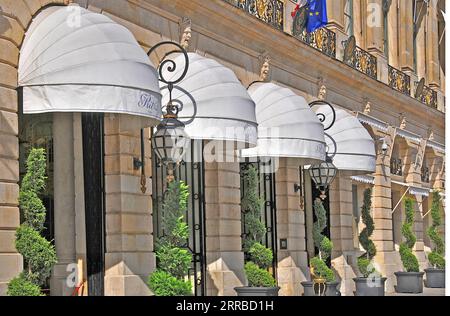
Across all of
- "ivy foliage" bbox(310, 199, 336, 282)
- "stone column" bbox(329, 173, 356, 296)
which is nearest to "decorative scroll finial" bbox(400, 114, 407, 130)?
"stone column" bbox(329, 173, 356, 296)

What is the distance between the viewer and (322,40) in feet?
A: 82.2

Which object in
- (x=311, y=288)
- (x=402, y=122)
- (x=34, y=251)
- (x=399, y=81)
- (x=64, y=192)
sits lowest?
(x=311, y=288)

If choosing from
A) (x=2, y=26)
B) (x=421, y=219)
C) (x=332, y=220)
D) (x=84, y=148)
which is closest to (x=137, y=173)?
(x=84, y=148)

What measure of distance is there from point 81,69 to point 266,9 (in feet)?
28.3


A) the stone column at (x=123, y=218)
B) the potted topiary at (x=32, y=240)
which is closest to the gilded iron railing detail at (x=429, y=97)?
the stone column at (x=123, y=218)

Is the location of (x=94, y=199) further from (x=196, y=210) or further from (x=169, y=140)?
(x=196, y=210)

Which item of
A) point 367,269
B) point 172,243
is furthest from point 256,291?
point 367,269

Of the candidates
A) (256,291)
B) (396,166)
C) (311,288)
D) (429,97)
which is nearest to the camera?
(256,291)

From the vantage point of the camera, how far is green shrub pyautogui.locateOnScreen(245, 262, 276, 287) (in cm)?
1823

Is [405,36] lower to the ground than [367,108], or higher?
higher

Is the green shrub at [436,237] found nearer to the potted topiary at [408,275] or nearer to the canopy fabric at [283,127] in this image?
the potted topiary at [408,275]
